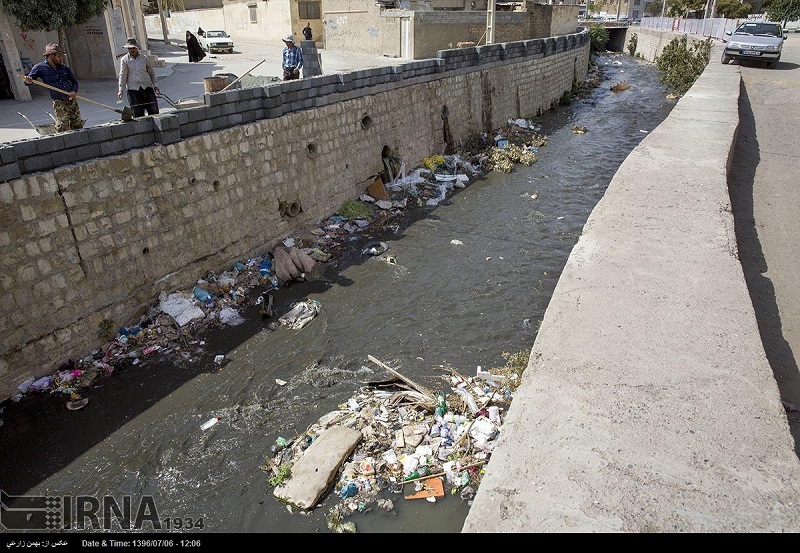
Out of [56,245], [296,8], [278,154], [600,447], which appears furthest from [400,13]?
[600,447]

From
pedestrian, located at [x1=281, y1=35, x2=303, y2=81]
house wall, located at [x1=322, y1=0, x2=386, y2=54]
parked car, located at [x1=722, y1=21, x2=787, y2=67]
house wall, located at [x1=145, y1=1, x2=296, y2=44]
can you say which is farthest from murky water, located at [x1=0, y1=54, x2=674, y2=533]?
house wall, located at [x1=145, y1=1, x2=296, y2=44]

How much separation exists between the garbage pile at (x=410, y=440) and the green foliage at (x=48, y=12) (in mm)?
11115

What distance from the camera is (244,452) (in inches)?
208

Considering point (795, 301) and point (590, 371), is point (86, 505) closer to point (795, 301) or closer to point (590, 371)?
point (590, 371)

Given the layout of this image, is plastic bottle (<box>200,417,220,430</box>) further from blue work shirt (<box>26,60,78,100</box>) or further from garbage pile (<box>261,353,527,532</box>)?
blue work shirt (<box>26,60,78,100</box>)

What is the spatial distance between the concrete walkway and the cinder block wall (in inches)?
212

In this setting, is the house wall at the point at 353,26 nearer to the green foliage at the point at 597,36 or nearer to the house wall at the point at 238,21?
the house wall at the point at 238,21

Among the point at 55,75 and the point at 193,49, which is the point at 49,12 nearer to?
the point at 55,75

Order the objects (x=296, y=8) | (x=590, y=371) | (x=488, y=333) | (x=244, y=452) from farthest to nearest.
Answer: (x=296, y=8), (x=488, y=333), (x=244, y=452), (x=590, y=371)

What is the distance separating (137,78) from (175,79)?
27.8 ft

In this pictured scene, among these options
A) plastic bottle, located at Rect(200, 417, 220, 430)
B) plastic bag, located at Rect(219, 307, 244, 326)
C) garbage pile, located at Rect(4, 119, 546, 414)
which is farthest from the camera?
plastic bag, located at Rect(219, 307, 244, 326)

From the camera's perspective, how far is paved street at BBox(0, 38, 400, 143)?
31.1 ft

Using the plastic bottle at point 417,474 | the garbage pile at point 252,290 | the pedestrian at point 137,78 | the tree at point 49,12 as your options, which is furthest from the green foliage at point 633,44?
the plastic bottle at point 417,474
